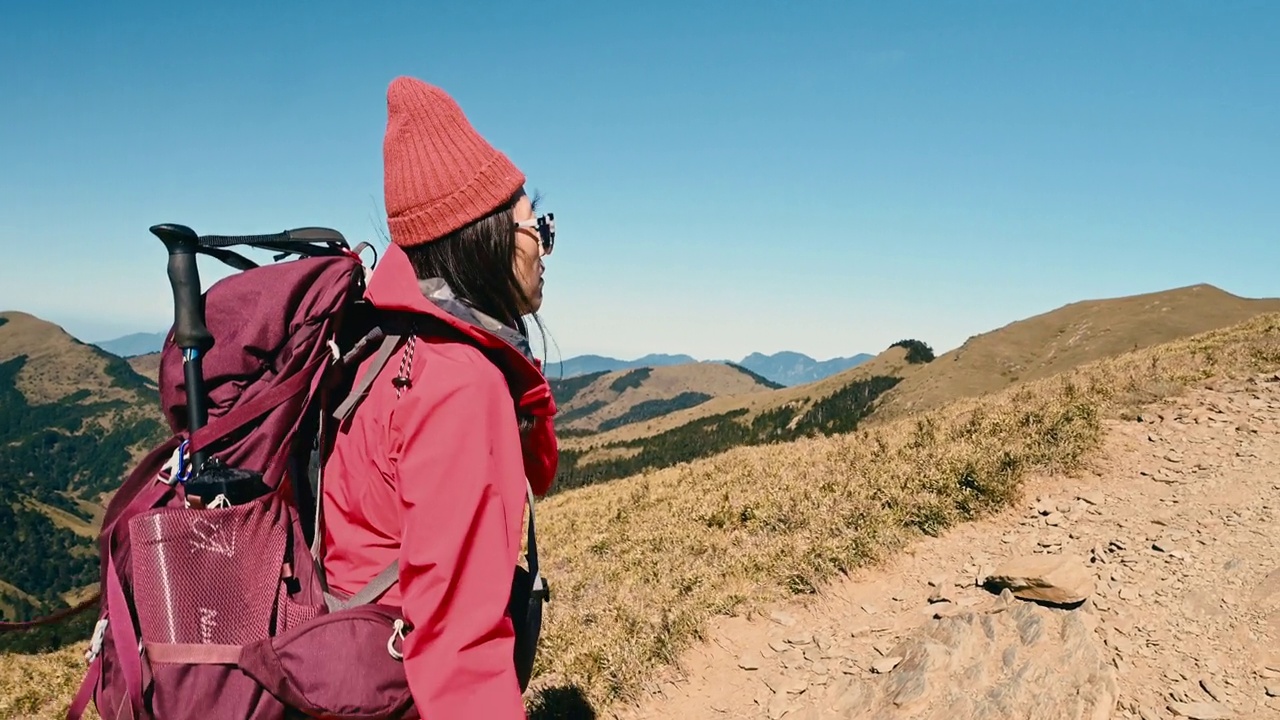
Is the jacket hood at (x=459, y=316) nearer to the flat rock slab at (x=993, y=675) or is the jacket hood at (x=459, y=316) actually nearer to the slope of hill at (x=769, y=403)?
the flat rock slab at (x=993, y=675)

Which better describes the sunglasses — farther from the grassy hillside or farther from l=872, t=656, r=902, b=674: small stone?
the grassy hillside

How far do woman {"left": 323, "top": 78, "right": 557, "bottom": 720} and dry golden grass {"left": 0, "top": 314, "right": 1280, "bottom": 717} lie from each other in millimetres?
4656

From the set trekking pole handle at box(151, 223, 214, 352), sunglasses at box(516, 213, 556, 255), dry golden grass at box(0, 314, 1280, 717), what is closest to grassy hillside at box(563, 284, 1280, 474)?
dry golden grass at box(0, 314, 1280, 717)

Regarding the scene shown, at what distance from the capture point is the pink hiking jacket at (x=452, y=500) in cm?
210

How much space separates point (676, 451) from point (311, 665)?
13640 cm

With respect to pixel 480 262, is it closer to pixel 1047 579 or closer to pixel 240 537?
pixel 240 537

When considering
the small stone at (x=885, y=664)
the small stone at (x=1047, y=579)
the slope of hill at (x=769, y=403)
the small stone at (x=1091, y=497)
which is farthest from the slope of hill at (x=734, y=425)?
the small stone at (x=885, y=664)

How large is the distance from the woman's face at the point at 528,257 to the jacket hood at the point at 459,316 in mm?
177

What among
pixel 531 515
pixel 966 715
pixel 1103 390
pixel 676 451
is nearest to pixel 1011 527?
pixel 966 715

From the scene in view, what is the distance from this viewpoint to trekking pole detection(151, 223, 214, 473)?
2287 millimetres

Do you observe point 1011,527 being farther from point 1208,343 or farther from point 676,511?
point 1208,343

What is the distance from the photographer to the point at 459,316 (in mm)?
2416

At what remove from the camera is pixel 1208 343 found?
1373 centimetres

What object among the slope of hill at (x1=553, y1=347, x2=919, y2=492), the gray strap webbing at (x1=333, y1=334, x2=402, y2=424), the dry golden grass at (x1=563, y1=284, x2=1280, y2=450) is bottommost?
the slope of hill at (x1=553, y1=347, x2=919, y2=492)
